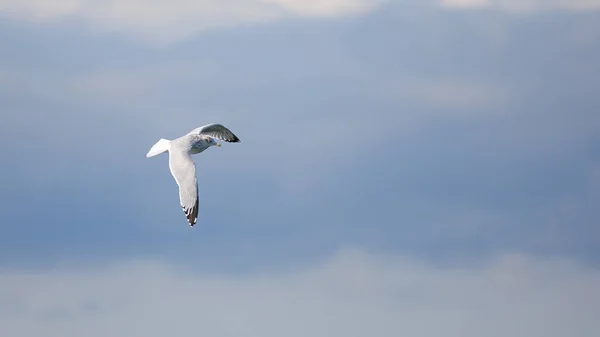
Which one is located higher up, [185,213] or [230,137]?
[230,137]

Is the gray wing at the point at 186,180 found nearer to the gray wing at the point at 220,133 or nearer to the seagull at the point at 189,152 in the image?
the seagull at the point at 189,152

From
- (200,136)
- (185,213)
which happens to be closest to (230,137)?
(200,136)

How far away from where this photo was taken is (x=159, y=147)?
83.2 m

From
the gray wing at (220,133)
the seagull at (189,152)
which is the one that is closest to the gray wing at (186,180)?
the seagull at (189,152)

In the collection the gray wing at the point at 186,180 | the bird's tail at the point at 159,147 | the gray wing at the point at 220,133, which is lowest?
the gray wing at the point at 186,180

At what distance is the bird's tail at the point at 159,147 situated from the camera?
82.5 metres

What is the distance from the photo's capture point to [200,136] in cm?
8338

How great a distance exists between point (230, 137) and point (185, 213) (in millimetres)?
7448

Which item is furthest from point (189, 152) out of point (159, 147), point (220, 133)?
point (220, 133)

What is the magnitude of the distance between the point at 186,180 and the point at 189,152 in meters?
2.70

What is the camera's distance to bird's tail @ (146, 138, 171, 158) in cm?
8246

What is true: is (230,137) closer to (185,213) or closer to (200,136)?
(200,136)

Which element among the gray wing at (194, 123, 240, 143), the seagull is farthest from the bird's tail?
the gray wing at (194, 123, 240, 143)

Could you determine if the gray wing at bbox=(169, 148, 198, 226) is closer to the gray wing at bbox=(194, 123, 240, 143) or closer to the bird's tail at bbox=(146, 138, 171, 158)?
the bird's tail at bbox=(146, 138, 171, 158)
